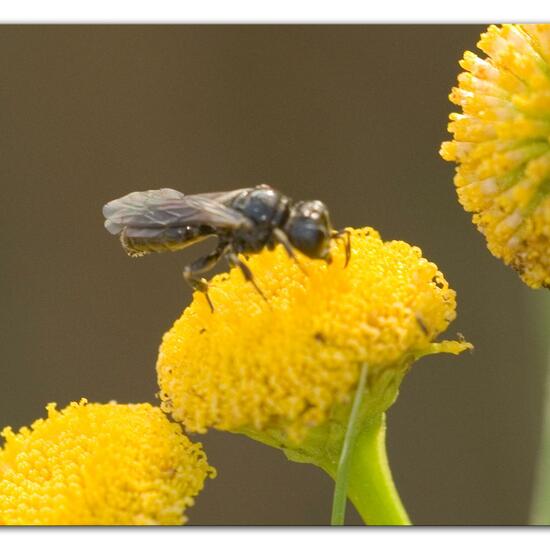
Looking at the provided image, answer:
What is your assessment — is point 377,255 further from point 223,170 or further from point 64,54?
point 223,170

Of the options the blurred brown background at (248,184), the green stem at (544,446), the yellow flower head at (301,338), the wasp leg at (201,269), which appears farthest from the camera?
the blurred brown background at (248,184)

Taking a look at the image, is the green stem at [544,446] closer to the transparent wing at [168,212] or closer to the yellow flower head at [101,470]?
the yellow flower head at [101,470]

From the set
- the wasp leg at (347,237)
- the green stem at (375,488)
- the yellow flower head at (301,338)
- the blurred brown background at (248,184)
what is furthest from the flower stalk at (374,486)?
the blurred brown background at (248,184)

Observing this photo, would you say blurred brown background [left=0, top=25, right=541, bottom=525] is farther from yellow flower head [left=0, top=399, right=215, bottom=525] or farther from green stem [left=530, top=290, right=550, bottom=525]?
yellow flower head [left=0, top=399, right=215, bottom=525]

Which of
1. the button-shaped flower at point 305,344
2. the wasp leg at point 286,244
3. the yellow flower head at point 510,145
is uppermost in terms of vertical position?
the yellow flower head at point 510,145
